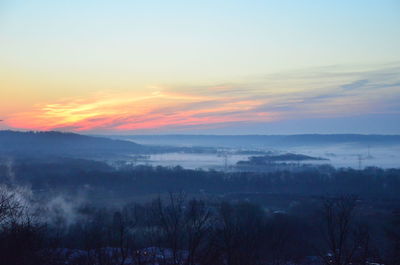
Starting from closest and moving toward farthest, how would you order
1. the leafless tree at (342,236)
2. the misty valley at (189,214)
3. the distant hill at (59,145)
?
the leafless tree at (342,236) → the misty valley at (189,214) → the distant hill at (59,145)

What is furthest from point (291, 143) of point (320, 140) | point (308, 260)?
point (308, 260)

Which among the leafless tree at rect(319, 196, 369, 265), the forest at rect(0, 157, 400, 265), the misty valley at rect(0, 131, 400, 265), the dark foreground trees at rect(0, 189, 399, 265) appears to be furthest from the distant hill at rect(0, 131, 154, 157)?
the leafless tree at rect(319, 196, 369, 265)

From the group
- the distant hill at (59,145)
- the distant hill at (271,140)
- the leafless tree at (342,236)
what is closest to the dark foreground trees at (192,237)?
the leafless tree at (342,236)

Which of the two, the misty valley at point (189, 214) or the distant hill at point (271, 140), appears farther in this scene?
the distant hill at point (271, 140)

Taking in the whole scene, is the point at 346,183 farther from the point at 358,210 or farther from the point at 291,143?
the point at 291,143

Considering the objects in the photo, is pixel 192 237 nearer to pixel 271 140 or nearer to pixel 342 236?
pixel 342 236

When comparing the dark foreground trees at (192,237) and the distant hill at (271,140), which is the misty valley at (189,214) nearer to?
the dark foreground trees at (192,237)

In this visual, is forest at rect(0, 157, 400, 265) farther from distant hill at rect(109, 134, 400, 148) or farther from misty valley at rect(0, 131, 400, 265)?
distant hill at rect(109, 134, 400, 148)
